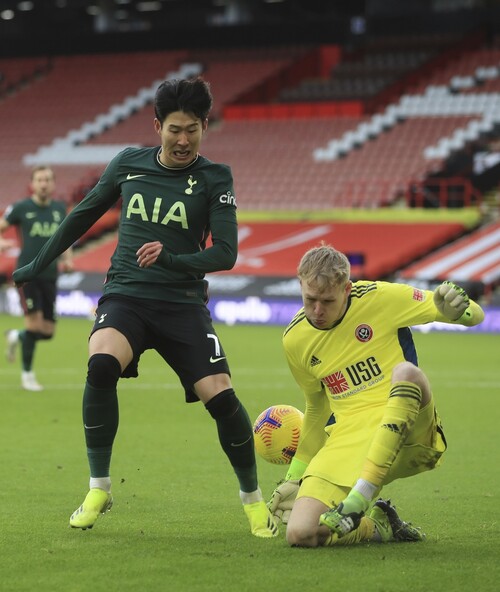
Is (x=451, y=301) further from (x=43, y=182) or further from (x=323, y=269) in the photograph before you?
(x=43, y=182)

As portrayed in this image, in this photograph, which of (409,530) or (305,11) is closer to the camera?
(409,530)

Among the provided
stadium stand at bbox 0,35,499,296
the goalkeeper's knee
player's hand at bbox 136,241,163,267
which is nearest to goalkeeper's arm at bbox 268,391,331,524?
the goalkeeper's knee

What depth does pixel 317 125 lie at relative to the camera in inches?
1340

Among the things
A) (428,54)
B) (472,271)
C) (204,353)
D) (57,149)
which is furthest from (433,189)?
(204,353)

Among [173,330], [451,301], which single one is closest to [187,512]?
[173,330]

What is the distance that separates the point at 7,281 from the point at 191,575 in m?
25.8

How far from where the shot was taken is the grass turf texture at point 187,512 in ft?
16.0

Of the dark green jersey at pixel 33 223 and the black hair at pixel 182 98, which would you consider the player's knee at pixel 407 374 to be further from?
the dark green jersey at pixel 33 223

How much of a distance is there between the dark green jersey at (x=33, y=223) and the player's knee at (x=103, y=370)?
7172 millimetres

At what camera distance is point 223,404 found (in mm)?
5812

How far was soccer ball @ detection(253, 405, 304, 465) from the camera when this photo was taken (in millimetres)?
6457

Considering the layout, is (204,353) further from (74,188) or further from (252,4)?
(252,4)

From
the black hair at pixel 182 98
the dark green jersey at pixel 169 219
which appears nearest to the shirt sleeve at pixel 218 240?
the dark green jersey at pixel 169 219

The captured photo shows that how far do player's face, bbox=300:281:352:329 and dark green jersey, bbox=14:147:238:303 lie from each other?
45 cm
